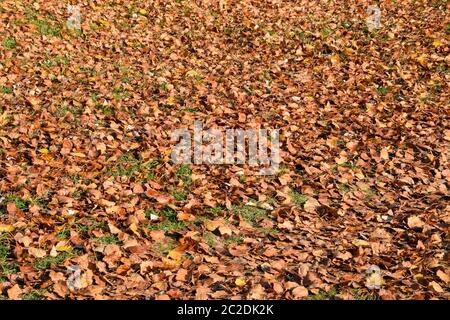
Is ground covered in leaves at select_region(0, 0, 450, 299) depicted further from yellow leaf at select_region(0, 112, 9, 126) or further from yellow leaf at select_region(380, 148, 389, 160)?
yellow leaf at select_region(0, 112, 9, 126)

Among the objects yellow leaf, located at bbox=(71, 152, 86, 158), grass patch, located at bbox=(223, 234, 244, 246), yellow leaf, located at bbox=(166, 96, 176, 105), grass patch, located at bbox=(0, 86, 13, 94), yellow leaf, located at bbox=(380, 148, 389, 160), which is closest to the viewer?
grass patch, located at bbox=(223, 234, 244, 246)

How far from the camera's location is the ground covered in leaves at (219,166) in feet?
14.2

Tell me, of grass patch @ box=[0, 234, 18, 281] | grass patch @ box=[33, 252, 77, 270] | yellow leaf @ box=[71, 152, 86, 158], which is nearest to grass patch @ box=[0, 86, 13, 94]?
yellow leaf @ box=[71, 152, 86, 158]

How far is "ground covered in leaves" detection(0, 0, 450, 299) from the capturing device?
4324 millimetres

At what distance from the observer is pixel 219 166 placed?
5.92 meters

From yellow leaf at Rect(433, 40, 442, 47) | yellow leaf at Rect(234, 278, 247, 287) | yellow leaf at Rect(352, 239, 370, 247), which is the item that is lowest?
yellow leaf at Rect(234, 278, 247, 287)

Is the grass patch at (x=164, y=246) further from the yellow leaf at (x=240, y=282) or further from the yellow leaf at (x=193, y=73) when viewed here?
the yellow leaf at (x=193, y=73)

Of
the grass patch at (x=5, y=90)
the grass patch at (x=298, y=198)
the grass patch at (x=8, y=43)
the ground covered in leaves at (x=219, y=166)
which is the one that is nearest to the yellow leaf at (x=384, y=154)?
the ground covered in leaves at (x=219, y=166)

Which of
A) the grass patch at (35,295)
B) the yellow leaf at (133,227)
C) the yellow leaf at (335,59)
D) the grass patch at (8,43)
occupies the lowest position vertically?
the grass patch at (35,295)

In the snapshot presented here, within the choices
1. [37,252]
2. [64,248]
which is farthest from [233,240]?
[37,252]

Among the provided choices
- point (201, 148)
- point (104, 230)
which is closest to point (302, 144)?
point (201, 148)

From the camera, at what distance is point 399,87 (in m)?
7.74

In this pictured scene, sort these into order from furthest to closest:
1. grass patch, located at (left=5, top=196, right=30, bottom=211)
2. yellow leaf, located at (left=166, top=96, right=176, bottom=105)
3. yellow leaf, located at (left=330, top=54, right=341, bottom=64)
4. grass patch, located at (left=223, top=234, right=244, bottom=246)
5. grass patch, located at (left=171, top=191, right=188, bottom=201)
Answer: yellow leaf, located at (left=330, top=54, right=341, bottom=64)
yellow leaf, located at (left=166, top=96, right=176, bottom=105)
grass patch, located at (left=171, top=191, right=188, bottom=201)
grass patch, located at (left=5, top=196, right=30, bottom=211)
grass patch, located at (left=223, top=234, right=244, bottom=246)
